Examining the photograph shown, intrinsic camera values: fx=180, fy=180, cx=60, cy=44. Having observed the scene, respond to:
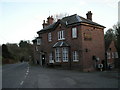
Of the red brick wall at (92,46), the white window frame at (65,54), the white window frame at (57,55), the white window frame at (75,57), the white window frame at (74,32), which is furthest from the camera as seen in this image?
the white window frame at (57,55)

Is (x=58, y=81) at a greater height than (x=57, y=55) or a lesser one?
lesser

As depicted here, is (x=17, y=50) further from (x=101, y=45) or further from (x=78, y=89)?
(x=78, y=89)

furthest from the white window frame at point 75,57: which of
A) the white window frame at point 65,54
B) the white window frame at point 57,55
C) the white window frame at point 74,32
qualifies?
the white window frame at point 57,55

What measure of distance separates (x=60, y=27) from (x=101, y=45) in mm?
8088

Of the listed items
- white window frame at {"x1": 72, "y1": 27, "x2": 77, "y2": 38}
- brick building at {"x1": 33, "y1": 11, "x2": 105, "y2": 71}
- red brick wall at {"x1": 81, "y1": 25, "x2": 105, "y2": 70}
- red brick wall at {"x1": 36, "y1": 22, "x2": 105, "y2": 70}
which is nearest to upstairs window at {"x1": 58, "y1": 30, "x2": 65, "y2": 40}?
brick building at {"x1": 33, "y1": 11, "x2": 105, "y2": 71}

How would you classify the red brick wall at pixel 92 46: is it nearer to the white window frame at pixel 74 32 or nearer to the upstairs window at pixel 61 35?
the white window frame at pixel 74 32

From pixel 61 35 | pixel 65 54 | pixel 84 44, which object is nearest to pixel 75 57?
pixel 65 54

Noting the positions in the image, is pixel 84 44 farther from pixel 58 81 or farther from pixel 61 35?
pixel 58 81

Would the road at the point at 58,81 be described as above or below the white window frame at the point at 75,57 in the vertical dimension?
below

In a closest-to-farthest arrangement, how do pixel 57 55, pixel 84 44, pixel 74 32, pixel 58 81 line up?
pixel 58 81, pixel 84 44, pixel 74 32, pixel 57 55

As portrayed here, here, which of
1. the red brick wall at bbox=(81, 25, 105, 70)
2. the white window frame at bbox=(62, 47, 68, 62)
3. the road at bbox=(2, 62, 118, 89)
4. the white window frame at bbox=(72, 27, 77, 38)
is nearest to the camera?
the road at bbox=(2, 62, 118, 89)

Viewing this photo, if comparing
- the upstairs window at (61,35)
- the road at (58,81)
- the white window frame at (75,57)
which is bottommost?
the road at (58,81)

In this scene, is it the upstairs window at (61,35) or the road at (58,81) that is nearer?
the road at (58,81)

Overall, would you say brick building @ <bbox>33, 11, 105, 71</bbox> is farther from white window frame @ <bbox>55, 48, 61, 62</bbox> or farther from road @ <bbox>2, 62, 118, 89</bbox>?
road @ <bbox>2, 62, 118, 89</bbox>
